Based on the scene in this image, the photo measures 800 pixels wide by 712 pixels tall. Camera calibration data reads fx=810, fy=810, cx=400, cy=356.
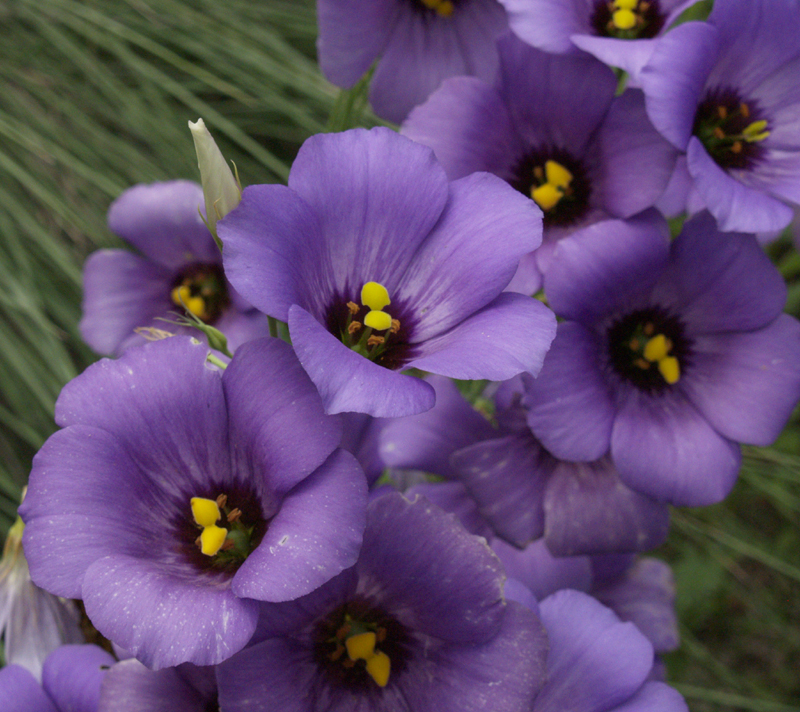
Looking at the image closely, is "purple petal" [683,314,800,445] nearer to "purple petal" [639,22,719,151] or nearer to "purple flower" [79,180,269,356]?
"purple petal" [639,22,719,151]

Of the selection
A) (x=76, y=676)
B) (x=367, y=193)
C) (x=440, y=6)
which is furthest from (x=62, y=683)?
(x=440, y=6)

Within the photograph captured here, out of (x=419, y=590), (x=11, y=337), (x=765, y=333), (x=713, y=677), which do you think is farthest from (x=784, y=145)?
(x=713, y=677)

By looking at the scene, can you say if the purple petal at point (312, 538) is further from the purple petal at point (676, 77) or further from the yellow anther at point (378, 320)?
the purple petal at point (676, 77)

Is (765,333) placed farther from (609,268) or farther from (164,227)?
(164,227)

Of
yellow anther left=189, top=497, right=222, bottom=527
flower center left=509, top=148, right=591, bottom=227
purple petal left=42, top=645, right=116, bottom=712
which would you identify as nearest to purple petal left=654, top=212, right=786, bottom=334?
flower center left=509, top=148, right=591, bottom=227

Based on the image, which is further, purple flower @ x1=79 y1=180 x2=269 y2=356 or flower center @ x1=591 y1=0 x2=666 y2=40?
purple flower @ x1=79 y1=180 x2=269 y2=356

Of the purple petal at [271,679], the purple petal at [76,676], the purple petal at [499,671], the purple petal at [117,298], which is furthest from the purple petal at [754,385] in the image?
the purple petal at [117,298]
